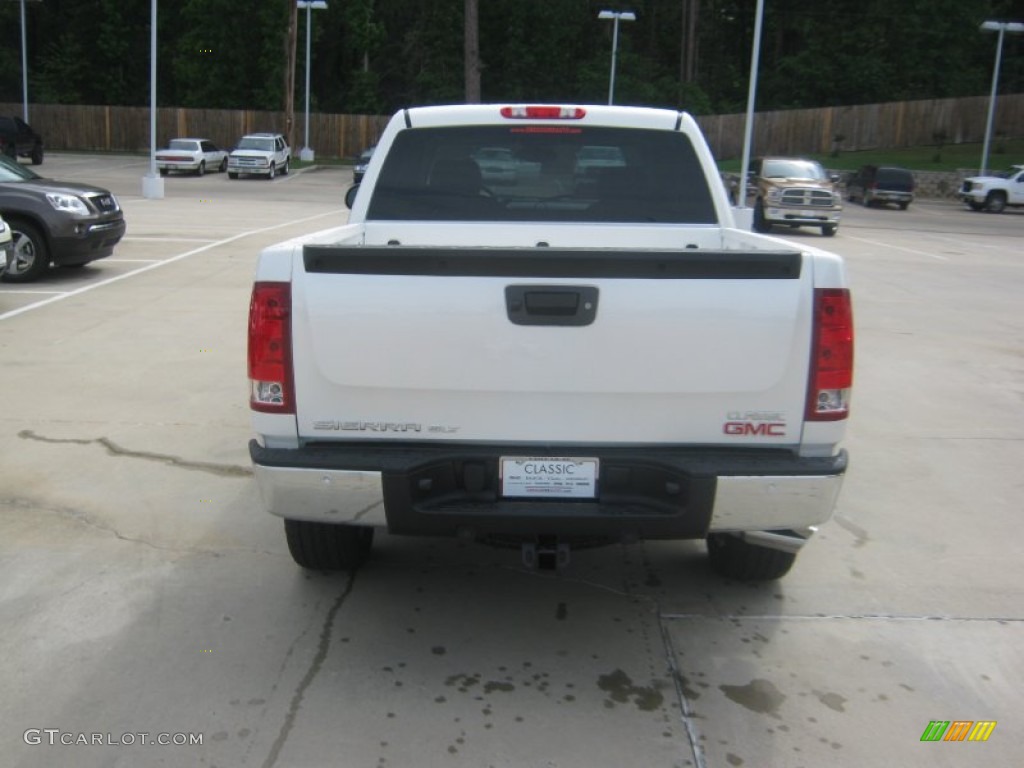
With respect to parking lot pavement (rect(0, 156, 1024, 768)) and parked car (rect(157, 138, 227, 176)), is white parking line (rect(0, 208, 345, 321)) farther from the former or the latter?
parked car (rect(157, 138, 227, 176))

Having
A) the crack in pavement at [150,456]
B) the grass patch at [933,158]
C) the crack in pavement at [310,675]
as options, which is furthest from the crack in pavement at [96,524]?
the grass patch at [933,158]

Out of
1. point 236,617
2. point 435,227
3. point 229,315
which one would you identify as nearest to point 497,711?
point 236,617

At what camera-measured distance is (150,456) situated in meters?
6.19

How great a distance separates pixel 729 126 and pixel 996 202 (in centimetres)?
2049

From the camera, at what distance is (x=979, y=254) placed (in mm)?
20875

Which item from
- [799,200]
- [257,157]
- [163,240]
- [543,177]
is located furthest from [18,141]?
[543,177]

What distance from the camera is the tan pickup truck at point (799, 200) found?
2322 cm

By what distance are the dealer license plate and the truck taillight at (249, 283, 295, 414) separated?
806mm

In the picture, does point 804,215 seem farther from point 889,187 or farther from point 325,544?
point 325,544

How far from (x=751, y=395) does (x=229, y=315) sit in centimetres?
825

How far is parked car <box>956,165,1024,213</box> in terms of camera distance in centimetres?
3638

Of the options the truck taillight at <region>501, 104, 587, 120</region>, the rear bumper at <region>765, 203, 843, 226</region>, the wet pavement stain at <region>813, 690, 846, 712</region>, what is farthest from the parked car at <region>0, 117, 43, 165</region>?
the wet pavement stain at <region>813, 690, 846, 712</region>

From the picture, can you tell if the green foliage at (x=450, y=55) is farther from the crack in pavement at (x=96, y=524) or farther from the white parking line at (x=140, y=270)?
the crack in pavement at (x=96, y=524)

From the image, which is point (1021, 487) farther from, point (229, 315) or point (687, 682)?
point (229, 315)
